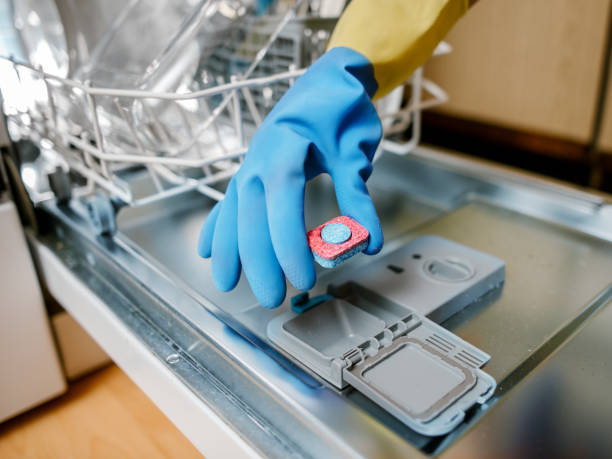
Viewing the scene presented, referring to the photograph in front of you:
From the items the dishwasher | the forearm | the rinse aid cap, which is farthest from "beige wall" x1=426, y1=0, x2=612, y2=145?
the rinse aid cap

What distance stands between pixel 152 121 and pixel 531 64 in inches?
60.7

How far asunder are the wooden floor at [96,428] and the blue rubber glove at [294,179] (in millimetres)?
303

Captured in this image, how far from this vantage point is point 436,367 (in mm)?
382

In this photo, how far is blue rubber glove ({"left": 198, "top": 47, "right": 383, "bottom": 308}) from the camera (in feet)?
1.30

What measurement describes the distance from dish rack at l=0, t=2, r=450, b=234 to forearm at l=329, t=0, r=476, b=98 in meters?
0.07

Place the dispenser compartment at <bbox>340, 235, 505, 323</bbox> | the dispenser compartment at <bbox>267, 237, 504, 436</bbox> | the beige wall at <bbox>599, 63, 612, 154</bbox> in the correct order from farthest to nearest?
the beige wall at <bbox>599, 63, 612, 154</bbox>
the dispenser compartment at <bbox>340, 235, 505, 323</bbox>
the dispenser compartment at <bbox>267, 237, 504, 436</bbox>

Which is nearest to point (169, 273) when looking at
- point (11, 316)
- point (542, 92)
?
point (11, 316)

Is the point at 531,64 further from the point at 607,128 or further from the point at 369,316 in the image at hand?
the point at 369,316

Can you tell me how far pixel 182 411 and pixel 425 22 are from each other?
456 millimetres

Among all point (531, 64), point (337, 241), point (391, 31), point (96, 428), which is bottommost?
point (96, 428)

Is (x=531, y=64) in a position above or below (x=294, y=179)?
below

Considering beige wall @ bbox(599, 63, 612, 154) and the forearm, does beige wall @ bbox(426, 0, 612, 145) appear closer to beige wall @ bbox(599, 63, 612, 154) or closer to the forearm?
beige wall @ bbox(599, 63, 612, 154)

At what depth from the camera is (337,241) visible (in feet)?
1.24

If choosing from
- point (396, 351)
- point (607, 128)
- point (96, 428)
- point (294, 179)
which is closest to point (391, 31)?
point (294, 179)
